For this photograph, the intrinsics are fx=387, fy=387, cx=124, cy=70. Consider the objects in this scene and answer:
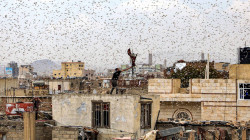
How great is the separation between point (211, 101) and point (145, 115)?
7183 millimetres

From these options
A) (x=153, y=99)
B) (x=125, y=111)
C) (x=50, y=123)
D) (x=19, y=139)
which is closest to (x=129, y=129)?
(x=125, y=111)

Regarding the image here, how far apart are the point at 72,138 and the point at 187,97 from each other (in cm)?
986

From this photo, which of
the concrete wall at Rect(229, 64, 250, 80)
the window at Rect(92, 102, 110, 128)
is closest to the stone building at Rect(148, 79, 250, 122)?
the concrete wall at Rect(229, 64, 250, 80)

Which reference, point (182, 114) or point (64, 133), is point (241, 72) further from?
point (64, 133)

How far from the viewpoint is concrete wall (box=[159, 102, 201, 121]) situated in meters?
21.5

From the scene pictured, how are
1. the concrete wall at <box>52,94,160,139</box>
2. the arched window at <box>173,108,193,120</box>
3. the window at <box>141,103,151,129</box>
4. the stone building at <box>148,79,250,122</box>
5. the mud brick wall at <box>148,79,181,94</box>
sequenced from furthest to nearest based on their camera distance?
the mud brick wall at <box>148,79,181,94</box>, the arched window at <box>173,108,193,120</box>, the stone building at <box>148,79,250,122</box>, the window at <box>141,103,151,129</box>, the concrete wall at <box>52,94,160,139</box>

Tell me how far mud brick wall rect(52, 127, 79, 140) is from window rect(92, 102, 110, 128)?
1.41 meters

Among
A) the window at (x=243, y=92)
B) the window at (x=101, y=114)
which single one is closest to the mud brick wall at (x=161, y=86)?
the window at (x=243, y=92)

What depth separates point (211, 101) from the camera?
21000mm

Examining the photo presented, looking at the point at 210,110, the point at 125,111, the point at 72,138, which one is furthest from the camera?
the point at 210,110

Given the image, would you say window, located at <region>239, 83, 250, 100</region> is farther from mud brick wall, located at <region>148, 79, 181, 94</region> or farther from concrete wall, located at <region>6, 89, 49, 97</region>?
concrete wall, located at <region>6, 89, 49, 97</region>

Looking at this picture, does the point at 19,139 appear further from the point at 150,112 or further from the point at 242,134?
the point at 242,134

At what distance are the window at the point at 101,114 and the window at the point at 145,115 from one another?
4.55ft

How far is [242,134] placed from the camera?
14797 millimetres
